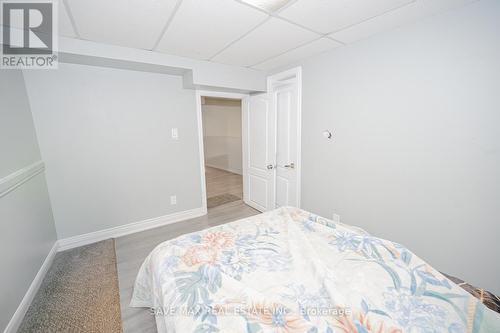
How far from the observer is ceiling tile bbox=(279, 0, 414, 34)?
1.40 meters

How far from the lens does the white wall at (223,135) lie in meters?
6.48

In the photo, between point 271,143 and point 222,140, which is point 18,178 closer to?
point 271,143

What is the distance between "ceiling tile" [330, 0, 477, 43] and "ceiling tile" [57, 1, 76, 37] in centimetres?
221

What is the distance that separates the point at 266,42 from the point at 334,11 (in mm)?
729

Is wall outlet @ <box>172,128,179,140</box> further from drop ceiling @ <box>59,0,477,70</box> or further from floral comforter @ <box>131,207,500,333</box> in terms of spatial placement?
floral comforter @ <box>131,207,500,333</box>

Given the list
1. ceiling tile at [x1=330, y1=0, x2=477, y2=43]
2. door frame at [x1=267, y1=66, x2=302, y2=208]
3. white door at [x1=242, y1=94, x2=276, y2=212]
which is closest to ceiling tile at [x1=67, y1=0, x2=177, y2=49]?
ceiling tile at [x1=330, y1=0, x2=477, y2=43]

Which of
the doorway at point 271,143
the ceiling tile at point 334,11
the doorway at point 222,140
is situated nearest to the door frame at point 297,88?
the doorway at point 271,143

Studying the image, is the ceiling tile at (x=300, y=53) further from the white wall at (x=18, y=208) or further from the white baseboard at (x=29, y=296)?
the white baseboard at (x=29, y=296)

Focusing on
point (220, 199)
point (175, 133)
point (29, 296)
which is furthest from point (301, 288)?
point (220, 199)

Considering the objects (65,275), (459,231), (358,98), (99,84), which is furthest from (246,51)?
(65,275)

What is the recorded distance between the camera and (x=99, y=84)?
2385mm

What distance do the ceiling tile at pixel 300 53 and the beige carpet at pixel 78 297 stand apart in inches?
119

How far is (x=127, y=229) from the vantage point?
276 cm

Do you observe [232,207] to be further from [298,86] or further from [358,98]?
[358,98]
